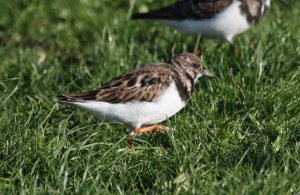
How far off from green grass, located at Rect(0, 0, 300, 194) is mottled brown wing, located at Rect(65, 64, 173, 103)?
11.4 inches

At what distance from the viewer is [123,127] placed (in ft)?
24.1

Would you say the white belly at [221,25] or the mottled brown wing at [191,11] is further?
the mottled brown wing at [191,11]

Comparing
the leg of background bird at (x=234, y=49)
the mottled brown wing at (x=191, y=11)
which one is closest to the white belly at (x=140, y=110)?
the leg of background bird at (x=234, y=49)

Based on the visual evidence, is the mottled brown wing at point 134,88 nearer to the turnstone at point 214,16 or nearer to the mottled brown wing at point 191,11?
the turnstone at point 214,16

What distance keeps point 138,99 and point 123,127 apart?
576mm

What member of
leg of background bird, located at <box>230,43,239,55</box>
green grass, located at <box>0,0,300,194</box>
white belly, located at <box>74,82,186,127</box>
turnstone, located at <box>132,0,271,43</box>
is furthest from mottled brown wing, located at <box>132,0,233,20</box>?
white belly, located at <box>74,82,186,127</box>

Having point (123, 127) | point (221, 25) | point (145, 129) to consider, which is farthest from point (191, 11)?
point (145, 129)

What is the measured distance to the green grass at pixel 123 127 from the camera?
18.5 ft

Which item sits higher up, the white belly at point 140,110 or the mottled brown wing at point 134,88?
the mottled brown wing at point 134,88

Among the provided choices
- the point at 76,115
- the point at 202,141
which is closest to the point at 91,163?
the point at 202,141

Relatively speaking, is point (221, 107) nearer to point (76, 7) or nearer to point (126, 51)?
point (126, 51)

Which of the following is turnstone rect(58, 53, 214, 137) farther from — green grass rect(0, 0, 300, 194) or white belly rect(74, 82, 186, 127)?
green grass rect(0, 0, 300, 194)

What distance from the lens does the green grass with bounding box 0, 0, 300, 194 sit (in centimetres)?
563

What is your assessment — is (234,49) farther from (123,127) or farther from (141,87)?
(141,87)
